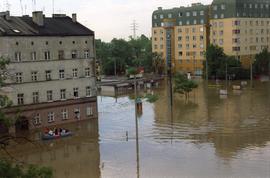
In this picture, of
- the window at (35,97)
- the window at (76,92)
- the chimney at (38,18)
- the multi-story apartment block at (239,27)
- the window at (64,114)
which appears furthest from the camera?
the multi-story apartment block at (239,27)

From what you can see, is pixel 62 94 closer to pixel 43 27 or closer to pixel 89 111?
pixel 89 111

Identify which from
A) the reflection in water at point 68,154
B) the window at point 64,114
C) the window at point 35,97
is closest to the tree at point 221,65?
the window at point 64,114

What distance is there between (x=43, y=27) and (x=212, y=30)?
64.3m

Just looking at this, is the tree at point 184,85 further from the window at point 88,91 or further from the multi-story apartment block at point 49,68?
the window at point 88,91

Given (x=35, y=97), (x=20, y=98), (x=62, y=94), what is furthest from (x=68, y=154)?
(x=62, y=94)

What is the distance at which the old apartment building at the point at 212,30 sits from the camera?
10294 centimetres

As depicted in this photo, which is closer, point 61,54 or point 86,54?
point 61,54

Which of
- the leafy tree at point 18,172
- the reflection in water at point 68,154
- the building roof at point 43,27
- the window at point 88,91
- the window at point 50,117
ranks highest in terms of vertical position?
the building roof at point 43,27

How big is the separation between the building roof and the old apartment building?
56666mm

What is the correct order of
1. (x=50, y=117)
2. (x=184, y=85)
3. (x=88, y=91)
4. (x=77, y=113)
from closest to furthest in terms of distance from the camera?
(x=50, y=117)
(x=77, y=113)
(x=88, y=91)
(x=184, y=85)

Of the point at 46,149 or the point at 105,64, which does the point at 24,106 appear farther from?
the point at 105,64

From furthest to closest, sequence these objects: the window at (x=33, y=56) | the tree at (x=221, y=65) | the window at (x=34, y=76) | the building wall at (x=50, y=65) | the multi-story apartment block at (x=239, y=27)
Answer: the multi-story apartment block at (x=239, y=27)
the tree at (x=221, y=65)
the window at (x=34, y=76)
the window at (x=33, y=56)
the building wall at (x=50, y=65)

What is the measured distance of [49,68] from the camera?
4938 cm

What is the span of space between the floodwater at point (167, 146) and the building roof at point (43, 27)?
11164mm
